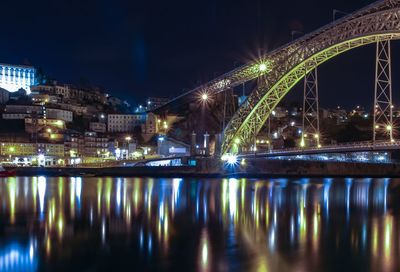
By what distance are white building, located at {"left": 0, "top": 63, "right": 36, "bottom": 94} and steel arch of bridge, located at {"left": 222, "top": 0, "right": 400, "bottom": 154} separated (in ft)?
184

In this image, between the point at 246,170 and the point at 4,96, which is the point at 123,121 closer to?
the point at 4,96

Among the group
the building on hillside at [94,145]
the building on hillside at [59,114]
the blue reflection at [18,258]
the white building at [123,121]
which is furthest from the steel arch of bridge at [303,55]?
the building on hillside at [59,114]

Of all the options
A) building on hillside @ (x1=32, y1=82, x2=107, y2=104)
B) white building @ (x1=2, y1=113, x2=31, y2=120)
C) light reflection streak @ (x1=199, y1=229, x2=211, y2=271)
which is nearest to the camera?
light reflection streak @ (x1=199, y1=229, x2=211, y2=271)

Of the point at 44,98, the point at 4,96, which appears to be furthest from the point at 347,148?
the point at 4,96

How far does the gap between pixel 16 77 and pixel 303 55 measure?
2674 inches

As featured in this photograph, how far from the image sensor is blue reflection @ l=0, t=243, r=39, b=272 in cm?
983

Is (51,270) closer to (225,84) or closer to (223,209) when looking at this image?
(223,209)

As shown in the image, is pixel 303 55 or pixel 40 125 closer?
pixel 303 55

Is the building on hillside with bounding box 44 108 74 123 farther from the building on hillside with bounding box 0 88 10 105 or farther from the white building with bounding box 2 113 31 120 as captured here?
the building on hillside with bounding box 0 88 10 105

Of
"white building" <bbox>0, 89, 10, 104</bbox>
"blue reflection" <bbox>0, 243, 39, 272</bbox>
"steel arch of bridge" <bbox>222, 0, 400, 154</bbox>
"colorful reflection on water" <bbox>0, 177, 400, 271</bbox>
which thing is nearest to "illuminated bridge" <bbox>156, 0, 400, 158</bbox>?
"steel arch of bridge" <bbox>222, 0, 400, 154</bbox>

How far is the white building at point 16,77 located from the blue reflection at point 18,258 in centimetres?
7709

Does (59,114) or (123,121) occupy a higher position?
(59,114)

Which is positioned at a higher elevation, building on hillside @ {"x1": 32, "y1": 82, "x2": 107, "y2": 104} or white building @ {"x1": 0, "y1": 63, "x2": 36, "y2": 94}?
white building @ {"x1": 0, "y1": 63, "x2": 36, "y2": 94}

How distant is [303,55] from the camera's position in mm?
31547
